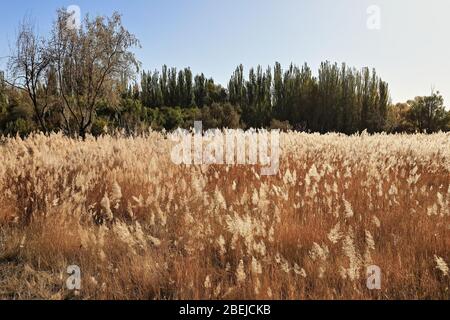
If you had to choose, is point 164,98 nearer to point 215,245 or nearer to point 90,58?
point 90,58

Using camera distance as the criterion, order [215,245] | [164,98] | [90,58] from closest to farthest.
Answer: [215,245] < [90,58] < [164,98]

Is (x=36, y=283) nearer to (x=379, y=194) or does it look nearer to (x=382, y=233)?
(x=382, y=233)

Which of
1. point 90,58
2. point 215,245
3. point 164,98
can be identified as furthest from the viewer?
point 164,98

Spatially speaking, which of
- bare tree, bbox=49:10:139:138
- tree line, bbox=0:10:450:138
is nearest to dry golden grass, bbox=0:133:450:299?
tree line, bbox=0:10:450:138

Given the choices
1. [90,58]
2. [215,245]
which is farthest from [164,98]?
[215,245]

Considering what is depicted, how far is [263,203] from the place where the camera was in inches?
133

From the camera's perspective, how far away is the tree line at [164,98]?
18.6 metres

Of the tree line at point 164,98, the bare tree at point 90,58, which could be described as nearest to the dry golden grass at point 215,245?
the tree line at point 164,98

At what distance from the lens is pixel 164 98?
48.1 meters

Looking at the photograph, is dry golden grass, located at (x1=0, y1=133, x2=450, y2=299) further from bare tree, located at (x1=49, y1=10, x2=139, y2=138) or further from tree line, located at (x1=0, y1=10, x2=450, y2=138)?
bare tree, located at (x1=49, y1=10, x2=139, y2=138)

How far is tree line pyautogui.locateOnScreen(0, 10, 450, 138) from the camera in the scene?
18578 mm

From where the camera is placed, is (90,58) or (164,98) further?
(164,98)
